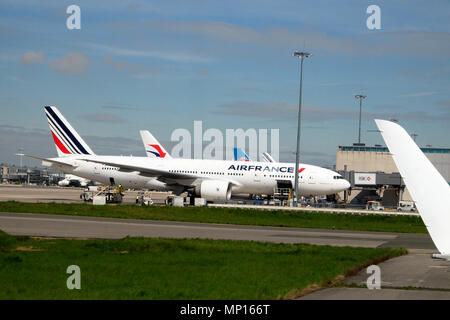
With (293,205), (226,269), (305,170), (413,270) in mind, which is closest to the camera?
(226,269)

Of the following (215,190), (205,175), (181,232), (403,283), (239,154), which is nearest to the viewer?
(403,283)

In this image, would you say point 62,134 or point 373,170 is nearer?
point 62,134

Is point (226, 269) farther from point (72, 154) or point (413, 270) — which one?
point (72, 154)

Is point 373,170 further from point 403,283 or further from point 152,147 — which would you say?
point 403,283

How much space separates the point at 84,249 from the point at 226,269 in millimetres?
6631

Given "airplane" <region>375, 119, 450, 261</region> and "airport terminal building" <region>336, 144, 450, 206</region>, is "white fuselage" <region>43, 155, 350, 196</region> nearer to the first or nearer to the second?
"airport terminal building" <region>336, 144, 450, 206</region>

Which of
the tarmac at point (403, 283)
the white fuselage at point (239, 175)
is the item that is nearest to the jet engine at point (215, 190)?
the white fuselage at point (239, 175)

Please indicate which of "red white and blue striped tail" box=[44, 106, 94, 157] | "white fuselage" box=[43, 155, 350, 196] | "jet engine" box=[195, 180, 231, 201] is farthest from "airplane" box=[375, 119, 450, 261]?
"red white and blue striped tail" box=[44, 106, 94, 157]

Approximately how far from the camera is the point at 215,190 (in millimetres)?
53875

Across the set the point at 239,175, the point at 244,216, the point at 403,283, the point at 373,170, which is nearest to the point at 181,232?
the point at 244,216

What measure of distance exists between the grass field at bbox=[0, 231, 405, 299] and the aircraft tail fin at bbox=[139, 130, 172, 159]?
171 feet

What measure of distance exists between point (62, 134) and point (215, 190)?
18.2 metres
